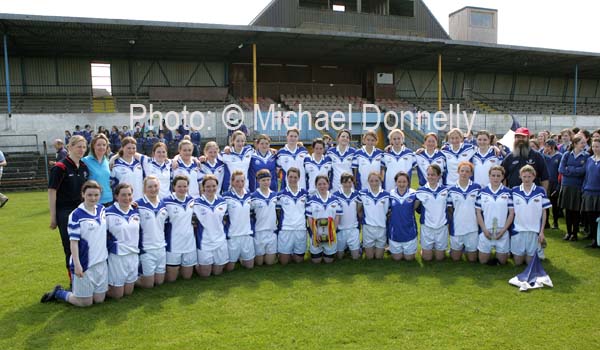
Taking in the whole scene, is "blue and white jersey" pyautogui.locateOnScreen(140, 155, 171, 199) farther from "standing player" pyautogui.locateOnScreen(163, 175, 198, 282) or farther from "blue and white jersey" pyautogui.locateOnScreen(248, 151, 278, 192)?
"blue and white jersey" pyautogui.locateOnScreen(248, 151, 278, 192)

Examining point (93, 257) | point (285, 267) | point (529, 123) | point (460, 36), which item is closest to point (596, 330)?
point (285, 267)

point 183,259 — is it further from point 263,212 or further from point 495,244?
point 495,244

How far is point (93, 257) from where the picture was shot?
15.6ft

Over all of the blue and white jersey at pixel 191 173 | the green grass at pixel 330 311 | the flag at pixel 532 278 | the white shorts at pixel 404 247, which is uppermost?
the blue and white jersey at pixel 191 173

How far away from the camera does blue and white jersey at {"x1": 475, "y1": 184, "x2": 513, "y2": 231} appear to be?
610 cm

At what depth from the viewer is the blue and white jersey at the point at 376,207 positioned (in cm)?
647

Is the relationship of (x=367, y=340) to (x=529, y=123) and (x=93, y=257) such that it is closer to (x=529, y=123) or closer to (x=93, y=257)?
(x=93, y=257)

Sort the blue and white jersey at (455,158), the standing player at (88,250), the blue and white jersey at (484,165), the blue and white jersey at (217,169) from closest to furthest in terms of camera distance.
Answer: the standing player at (88,250), the blue and white jersey at (484,165), the blue and white jersey at (455,158), the blue and white jersey at (217,169)

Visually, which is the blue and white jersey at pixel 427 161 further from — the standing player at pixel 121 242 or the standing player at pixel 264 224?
the standing player at pixel 121 242

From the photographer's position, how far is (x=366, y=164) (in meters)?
7.47

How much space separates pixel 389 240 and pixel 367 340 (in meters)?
2.71

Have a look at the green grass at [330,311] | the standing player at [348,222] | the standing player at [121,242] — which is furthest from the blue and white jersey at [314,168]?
the standing player at [121,242]

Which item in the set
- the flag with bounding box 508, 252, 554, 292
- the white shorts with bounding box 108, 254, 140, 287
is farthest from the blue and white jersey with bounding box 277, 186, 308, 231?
the flag with bounding box 508, 252, 554, 292

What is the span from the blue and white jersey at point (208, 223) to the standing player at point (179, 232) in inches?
4.2
